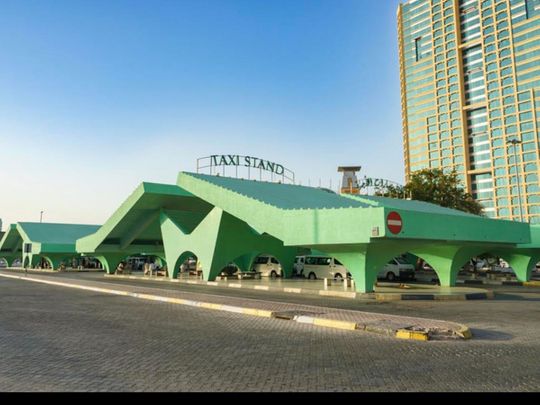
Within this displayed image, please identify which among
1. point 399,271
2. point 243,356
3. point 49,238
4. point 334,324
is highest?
point 49,238

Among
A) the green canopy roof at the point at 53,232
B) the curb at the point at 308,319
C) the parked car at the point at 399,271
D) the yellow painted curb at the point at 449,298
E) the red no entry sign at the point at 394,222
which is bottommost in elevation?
the curb at the point at 308,319

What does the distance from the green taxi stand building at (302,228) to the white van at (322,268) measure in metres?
1.36

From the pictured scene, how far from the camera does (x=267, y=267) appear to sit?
42781 mm

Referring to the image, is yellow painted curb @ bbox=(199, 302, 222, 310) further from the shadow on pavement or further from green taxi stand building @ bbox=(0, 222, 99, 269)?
green taxi stand building @ bbox=(0, 222, 99, 269)

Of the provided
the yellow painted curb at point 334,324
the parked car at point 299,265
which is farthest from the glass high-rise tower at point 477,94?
the yellow painted curb at point 334,324

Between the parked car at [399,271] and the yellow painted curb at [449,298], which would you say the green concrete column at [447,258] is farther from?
the parked car at [399,271]

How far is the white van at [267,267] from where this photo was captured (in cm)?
4172

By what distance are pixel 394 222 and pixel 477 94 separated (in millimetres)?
116079

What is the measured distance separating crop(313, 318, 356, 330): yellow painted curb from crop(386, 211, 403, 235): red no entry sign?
7.17 meters

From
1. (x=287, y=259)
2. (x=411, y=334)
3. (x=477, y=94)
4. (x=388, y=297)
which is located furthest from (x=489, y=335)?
(x=477, y=94)

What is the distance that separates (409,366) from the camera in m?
7.80

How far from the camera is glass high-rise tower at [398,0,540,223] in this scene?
10850 cm

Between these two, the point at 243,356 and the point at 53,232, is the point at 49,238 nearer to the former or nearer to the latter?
the point at 53,232
